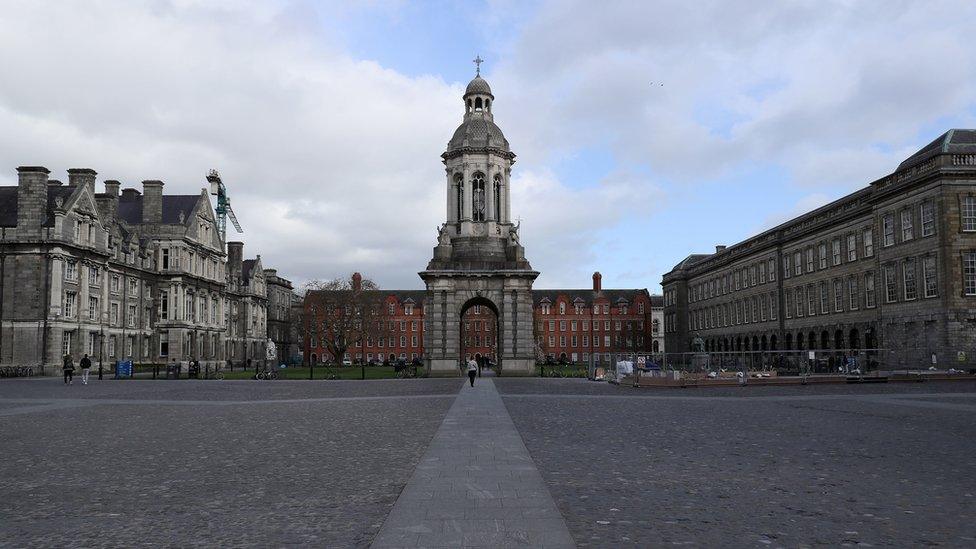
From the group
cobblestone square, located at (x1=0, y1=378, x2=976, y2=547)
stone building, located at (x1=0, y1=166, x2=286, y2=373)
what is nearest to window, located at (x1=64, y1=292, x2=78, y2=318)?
stone building, located at (x1=0, y1=166, x2=286, y2=373)

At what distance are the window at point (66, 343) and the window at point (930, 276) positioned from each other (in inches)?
2442

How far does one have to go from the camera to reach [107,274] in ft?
216

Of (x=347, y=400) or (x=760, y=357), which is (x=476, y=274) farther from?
(x=347, y=400)

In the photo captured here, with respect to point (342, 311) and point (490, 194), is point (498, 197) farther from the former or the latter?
point (342, 311)

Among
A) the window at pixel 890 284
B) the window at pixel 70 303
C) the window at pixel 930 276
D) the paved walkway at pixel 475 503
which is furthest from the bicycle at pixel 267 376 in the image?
the window at pixel 930 276

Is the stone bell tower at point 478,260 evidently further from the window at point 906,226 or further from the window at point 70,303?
the window at point 70,303

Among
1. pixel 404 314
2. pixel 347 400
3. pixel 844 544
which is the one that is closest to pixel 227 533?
pixel 844 544

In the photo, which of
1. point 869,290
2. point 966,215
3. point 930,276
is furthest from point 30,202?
point 966,215

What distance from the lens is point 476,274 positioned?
53.5 metres

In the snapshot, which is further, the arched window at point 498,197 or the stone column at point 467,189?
the arched window at point 498,197

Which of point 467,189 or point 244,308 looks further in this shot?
point 244,308

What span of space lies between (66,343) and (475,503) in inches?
2366

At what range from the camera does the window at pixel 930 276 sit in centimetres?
4835

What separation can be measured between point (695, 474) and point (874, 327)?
54191mm
